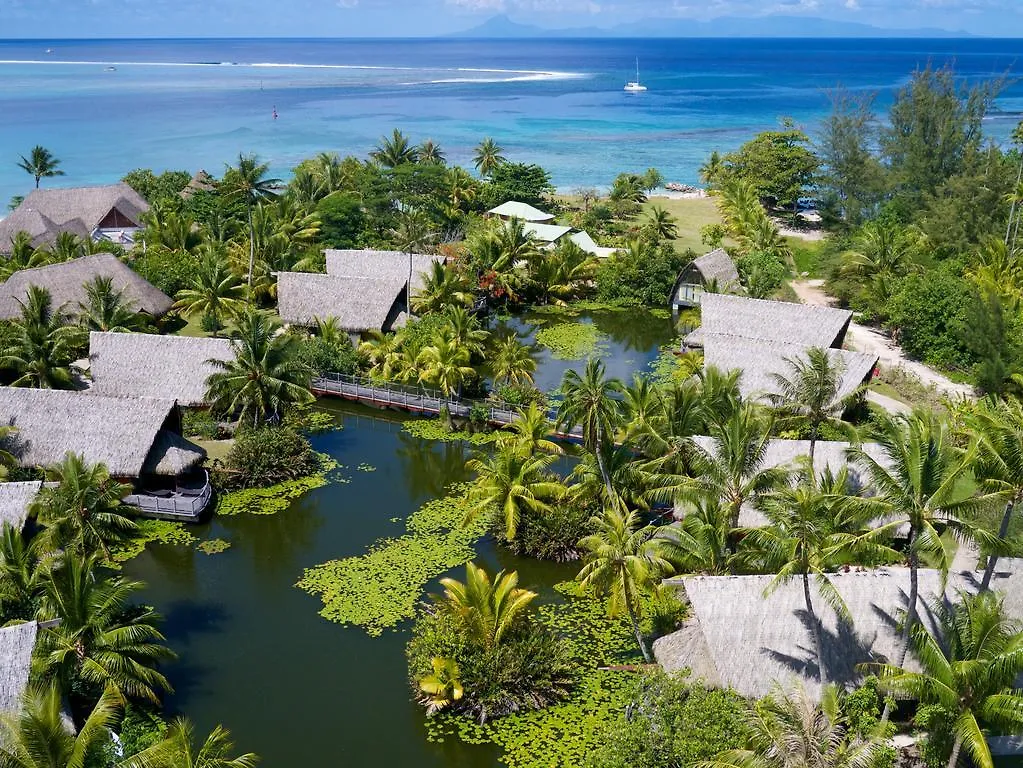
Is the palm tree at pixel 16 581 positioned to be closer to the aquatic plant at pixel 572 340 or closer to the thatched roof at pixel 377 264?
the thatched roof at pixel 377 264

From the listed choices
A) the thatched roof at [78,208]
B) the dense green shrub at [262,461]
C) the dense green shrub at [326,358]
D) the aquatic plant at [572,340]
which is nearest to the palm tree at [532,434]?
the dense green shrub at [262,461]

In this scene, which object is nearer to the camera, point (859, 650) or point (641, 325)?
point (859, 650)

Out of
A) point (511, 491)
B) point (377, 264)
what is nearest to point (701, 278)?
point (377, 264)

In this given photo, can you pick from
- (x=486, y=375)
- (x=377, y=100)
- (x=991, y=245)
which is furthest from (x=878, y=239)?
(x=377, y=100)

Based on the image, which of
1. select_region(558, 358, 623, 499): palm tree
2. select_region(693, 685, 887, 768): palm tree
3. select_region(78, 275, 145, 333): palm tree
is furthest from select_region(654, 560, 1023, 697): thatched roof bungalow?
select_region(78, 275, 145, 333): palm tree

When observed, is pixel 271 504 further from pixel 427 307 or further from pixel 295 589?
pixel 427 307

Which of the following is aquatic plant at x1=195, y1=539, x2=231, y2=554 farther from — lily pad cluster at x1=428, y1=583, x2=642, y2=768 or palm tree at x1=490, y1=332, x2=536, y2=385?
palm tree at x1=490, y1=332, x2=536, y2=385
